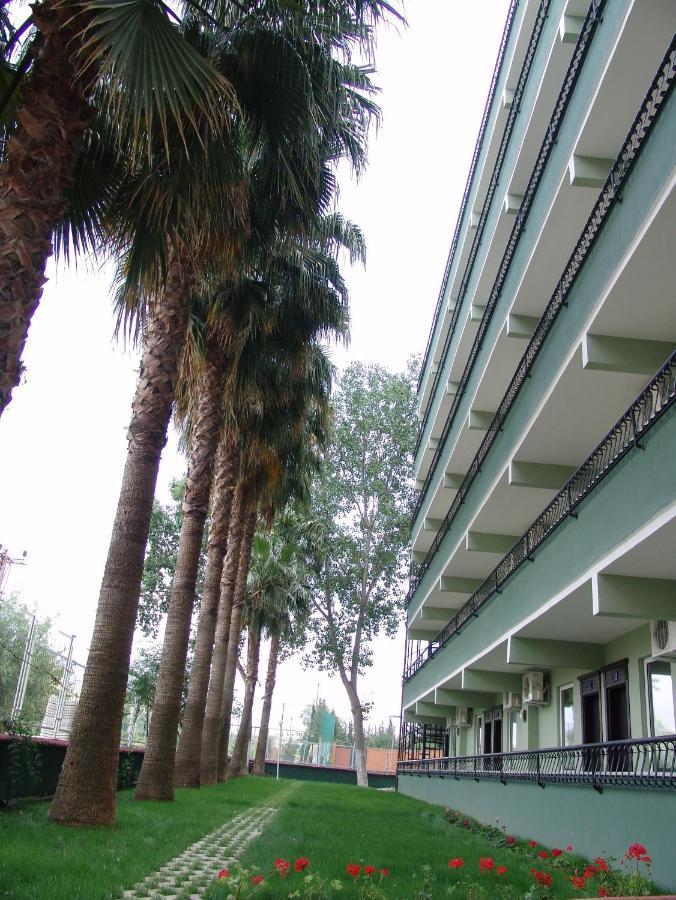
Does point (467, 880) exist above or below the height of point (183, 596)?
below

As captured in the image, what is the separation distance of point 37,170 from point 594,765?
9836 millimetres

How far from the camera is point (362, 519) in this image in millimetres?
46750

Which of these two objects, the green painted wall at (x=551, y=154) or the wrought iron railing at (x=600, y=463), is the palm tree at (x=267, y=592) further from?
the wrought iron railing at (x=600, y=463)

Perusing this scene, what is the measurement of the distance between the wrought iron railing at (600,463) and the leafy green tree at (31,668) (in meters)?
7.97

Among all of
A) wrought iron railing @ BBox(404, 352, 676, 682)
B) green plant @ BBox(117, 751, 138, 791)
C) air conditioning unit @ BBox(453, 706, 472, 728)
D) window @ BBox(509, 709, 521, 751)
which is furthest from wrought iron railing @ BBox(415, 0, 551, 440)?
green plant @ BBox(117, 751, 138, 791)

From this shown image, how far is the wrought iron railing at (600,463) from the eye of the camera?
8.88 m

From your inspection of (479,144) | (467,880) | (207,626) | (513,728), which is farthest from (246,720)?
(467,880)

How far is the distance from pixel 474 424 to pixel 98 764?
13.4 metres

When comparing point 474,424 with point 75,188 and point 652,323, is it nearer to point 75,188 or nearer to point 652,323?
point 652,323

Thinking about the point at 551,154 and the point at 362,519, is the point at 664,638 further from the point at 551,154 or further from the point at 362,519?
the point at 362,519

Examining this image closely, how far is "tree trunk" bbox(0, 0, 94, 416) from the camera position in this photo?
629 cm

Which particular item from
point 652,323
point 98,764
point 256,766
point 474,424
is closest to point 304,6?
point 652,323

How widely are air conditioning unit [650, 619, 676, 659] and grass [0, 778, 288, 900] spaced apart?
6248 mm

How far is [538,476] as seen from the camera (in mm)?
15102
